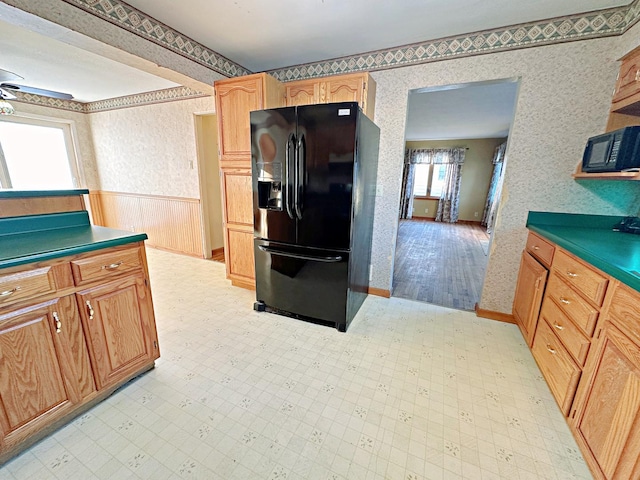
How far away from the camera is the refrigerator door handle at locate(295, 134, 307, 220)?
209 cm

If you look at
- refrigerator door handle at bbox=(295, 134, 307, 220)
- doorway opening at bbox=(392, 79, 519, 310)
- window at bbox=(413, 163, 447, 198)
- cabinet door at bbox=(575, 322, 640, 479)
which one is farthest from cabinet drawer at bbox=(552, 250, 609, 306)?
window at bbox=(413, 163, 447, 198)

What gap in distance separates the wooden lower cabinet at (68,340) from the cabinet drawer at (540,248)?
2678 mm

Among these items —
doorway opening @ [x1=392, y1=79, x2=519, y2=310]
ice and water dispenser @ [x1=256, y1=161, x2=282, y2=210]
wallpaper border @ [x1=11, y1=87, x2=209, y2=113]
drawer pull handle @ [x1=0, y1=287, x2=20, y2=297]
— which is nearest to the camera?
drawer pull handle @ [x1=0, y1=287, x2=20, y2=297]

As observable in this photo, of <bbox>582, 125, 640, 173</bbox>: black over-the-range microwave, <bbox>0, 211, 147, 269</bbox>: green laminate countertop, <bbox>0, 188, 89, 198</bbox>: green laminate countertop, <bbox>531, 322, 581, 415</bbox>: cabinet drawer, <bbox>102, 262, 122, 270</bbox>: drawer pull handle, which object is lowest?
<bbox>531, 322, 581, 415</bbox>: cabinet drawer

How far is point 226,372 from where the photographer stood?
1.75m

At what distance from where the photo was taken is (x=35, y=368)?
3.94 ft

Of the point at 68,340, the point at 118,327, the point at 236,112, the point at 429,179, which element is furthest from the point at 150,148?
the point at 429,179

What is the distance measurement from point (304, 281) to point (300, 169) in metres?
0.96

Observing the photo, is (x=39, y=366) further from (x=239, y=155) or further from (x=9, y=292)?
(x=239, y=155)

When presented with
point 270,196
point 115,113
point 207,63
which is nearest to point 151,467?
point 270,196

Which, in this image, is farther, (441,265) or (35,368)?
(441,265)

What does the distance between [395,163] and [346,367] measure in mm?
1964

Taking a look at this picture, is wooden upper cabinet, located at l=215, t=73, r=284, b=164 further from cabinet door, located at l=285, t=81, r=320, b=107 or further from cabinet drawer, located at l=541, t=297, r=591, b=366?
cabinet drawer, located at l=541, t=297, r=591, b=366

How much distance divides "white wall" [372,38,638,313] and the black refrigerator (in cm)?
76
